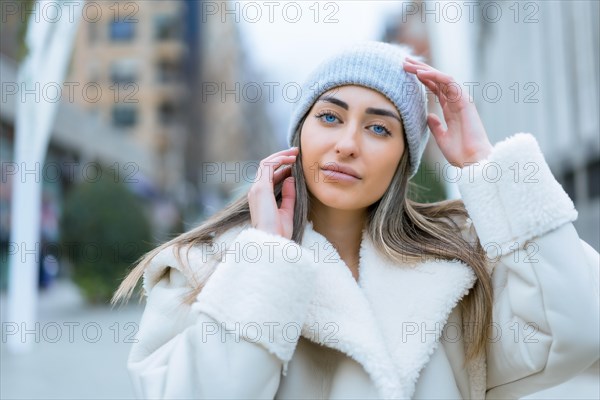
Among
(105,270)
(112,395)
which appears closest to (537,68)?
(105,270)

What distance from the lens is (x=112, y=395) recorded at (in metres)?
6.15

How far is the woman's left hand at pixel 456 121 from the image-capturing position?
2.19 meters

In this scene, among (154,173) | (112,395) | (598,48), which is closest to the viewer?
(112,395)

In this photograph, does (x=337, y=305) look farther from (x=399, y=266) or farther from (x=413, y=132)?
(x=413, y=132)

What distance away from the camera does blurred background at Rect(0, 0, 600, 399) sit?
7938 millimetres

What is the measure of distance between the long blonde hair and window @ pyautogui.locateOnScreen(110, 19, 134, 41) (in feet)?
151

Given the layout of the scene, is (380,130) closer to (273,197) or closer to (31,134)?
(273,197)

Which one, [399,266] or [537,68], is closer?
[399,266]

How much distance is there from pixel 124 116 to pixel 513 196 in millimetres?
47635

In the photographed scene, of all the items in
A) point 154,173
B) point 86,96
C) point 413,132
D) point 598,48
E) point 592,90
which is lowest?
point 154,173

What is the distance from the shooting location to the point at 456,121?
2.28 m

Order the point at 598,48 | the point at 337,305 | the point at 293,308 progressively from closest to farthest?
the point at 293,308
the point at 337,305
the point at 598,48

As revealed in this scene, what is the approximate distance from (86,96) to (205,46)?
1441 cm

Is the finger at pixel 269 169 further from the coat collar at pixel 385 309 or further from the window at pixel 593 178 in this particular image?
the window at pixel 593 178
